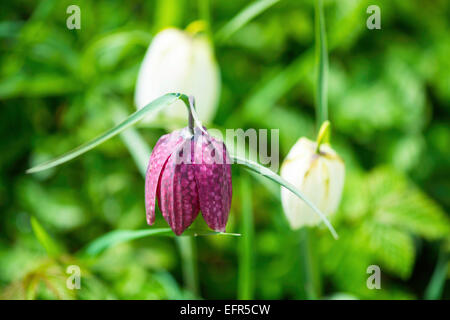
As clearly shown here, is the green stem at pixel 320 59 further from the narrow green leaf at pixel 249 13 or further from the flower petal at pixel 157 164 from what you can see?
the flower petal at pixel 157 164

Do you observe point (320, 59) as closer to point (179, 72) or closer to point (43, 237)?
point (179, 72)

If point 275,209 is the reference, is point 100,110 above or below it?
above

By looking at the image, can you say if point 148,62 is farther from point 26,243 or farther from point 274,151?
point 26,243

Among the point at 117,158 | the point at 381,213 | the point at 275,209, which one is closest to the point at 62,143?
the point at 117,158

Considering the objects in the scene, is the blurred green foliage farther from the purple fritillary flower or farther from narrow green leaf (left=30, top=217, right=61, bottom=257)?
the purple fritillary flower

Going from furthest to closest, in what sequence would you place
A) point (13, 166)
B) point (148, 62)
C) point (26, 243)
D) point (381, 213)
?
point (13, 166) → point (26, 243) → point (381, 213) → point (148, 62)

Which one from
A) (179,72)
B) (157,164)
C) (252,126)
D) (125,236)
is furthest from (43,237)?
(252,126)

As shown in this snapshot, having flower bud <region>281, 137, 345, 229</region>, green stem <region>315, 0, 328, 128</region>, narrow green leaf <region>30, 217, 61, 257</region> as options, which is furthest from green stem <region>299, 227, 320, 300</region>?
narrow green leaf <region>30, 217, 61, 257</region>

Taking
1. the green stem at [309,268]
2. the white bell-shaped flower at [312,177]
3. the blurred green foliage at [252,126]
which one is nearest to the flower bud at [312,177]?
the white bell-shaped flower at [312,177]
